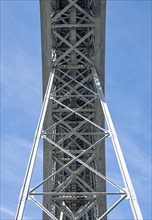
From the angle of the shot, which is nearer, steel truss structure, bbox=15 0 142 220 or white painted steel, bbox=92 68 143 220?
white painted steel, bbox=92 68 143 220

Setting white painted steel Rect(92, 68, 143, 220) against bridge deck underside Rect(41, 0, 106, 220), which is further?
bridge deck underside Rect(41, 0, 106, 220)

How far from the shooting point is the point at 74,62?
16.7 meters

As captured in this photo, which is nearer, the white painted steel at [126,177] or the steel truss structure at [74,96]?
the white painted steel at [126,177]

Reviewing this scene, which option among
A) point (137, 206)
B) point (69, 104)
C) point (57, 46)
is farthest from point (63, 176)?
point (137, 206)

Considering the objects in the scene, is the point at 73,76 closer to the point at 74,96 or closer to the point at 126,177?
the point at 74,96

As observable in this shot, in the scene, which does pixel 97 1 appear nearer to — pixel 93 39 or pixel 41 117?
pixel 93 39

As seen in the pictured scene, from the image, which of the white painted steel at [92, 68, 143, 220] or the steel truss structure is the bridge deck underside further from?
the white painted steel at [92, 68, 143, 220]

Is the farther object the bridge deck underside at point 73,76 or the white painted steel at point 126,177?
the bridge deck underside at point 73,76

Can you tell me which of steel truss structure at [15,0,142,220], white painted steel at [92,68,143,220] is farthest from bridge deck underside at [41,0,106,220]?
white painted steel at [92,68,143,220]

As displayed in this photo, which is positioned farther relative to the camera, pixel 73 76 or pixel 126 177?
pixel 73 76

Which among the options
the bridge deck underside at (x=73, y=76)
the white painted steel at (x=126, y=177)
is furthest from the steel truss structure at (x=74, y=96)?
the white painted steel at (x=126, y=177)

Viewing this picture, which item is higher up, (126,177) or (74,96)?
(74,96)

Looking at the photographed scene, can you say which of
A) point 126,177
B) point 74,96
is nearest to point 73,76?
point 74,96

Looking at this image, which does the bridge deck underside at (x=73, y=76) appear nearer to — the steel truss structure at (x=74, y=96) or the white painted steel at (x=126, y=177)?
the steel truss structure at (x=74, y=96)
